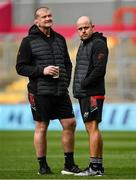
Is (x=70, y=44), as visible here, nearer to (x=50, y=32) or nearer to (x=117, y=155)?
(x=117, y=155)

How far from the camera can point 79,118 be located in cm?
2461

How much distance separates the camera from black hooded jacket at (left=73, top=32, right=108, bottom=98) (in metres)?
11.8

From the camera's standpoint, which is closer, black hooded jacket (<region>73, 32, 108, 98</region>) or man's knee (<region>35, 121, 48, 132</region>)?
black hooded jacket (<region>73, 32, 108, 98</region>)

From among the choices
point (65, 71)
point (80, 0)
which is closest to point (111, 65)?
point (80, 0)

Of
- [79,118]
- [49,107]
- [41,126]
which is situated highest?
[49,107]

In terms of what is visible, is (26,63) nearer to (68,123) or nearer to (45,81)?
(45,81)

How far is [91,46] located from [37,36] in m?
0.85

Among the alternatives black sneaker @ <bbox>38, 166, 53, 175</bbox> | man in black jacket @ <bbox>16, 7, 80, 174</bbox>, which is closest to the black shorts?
man in black jacket @ <bbox>16, 7, 80, 174</bbox>

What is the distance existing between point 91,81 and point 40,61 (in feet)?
2.87

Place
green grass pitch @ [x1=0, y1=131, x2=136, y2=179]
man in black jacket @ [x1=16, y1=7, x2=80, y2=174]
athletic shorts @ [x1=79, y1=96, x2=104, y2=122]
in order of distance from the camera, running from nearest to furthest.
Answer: athletic shorts @ [x1=79, y1=96, x2=104, y2=122] → green grass pitch @ [x1=0, y1=131, x2=136, y2=179] → man in black jacket @ [x1=16, y1=7, x2=80, y2=174]

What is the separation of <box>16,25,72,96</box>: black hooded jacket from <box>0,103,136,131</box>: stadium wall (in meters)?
11.9

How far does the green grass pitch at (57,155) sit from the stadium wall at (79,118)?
99 cm

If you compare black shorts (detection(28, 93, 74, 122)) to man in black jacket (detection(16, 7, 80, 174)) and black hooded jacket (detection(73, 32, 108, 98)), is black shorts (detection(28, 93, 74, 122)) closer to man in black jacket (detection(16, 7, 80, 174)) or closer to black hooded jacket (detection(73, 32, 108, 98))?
man in black jacket (detection(16, 7, 80, 174))

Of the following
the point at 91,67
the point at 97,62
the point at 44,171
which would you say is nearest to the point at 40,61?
the point at 91,67
